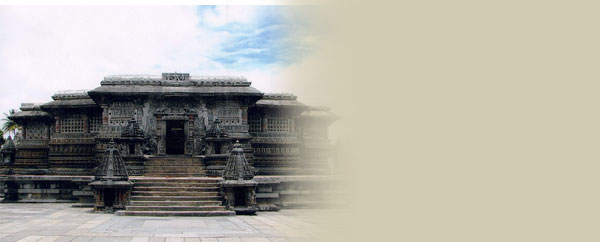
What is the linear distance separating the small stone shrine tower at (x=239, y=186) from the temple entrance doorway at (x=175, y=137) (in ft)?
33.4

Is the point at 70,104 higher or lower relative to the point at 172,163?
higher

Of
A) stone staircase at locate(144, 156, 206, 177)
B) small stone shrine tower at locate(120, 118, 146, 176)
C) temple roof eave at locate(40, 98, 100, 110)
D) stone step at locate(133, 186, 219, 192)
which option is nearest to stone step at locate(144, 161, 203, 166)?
stone staircase at locate(144, 156, 206, 177)

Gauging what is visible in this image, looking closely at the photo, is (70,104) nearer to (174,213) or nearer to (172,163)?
(172,163)

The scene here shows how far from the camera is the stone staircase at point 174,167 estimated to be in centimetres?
2109

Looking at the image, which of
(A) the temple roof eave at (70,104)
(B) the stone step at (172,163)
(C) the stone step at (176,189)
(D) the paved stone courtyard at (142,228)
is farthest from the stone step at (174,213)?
(A) the temple roof eave at (70,104)

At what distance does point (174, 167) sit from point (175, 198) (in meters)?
5.98

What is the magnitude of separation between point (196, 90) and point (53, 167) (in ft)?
26.8

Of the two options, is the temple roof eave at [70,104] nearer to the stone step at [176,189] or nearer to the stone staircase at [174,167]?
the stone staircase at [174,167]

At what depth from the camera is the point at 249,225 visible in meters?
12.3

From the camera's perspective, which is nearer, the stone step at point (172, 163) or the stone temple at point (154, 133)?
the stone temple at point (154, 133)

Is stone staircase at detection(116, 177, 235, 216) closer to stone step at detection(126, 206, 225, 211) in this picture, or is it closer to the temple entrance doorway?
stone step at detection(126, 206, 225, 211)

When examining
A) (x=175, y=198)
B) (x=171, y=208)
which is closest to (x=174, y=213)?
(x=171, y=208)

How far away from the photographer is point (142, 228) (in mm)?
11297

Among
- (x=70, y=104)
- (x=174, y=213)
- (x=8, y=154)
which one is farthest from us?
(x=70, y=104)
